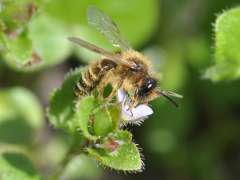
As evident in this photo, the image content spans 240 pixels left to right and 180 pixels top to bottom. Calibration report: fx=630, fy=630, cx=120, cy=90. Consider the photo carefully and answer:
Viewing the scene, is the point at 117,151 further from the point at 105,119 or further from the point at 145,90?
the point at 145,90

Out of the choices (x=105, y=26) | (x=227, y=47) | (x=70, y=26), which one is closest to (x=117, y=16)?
(x=70, y=26)

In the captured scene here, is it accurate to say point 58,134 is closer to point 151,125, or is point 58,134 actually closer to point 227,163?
point 151,125

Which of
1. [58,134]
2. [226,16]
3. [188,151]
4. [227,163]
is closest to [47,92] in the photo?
[58,134]

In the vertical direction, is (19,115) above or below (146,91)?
above

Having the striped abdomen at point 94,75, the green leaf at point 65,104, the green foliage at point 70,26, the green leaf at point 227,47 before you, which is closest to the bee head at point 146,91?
the striped abdomen at point 94,75

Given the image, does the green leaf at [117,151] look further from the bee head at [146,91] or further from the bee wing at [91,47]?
the bee wing at [91,47]
